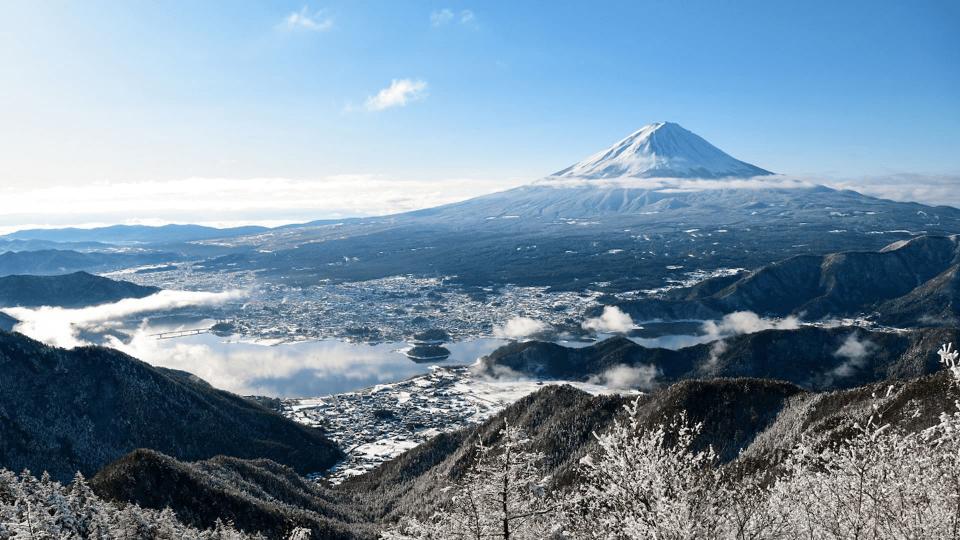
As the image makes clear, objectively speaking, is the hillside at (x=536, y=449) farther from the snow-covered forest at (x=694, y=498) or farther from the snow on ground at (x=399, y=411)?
the snow-covered forest at (x=694, y=498)

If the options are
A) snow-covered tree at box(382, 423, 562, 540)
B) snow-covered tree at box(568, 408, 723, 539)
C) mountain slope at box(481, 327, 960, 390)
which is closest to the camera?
snow-covered tree at box(568, 408, 723, 539)

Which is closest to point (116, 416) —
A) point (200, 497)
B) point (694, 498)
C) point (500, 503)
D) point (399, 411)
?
point (399, 411)

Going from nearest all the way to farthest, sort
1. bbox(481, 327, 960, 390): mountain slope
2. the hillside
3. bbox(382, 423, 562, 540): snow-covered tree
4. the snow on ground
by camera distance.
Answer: bbox(382, 423, 562, 540): snow-covered tree, the hillside, the snow on ground, bbox(481, 327, 960, 390): mountain slope

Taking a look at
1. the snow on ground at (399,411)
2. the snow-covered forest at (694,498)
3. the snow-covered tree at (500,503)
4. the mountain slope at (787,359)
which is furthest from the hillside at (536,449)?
the mountain slope at (787,359)

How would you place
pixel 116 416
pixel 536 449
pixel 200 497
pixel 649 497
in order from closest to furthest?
pixel 649 497 < pixel 200 497 < pixel 536 449 < pixel 116 416

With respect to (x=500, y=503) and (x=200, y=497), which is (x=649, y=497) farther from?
(x=200, y=497)

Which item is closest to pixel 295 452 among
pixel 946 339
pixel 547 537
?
pixel 547 537

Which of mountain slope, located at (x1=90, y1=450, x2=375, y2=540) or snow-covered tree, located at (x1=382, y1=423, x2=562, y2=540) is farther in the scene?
mountain slope, located at (x1=90, y1=450, x2=375, y2=540)

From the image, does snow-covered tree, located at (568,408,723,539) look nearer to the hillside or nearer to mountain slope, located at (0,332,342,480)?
the hillside

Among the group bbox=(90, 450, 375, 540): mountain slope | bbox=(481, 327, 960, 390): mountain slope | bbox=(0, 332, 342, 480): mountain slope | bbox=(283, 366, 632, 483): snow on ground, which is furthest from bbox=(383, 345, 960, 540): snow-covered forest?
bbox=(481, 327, 960, 390): mountain slope
